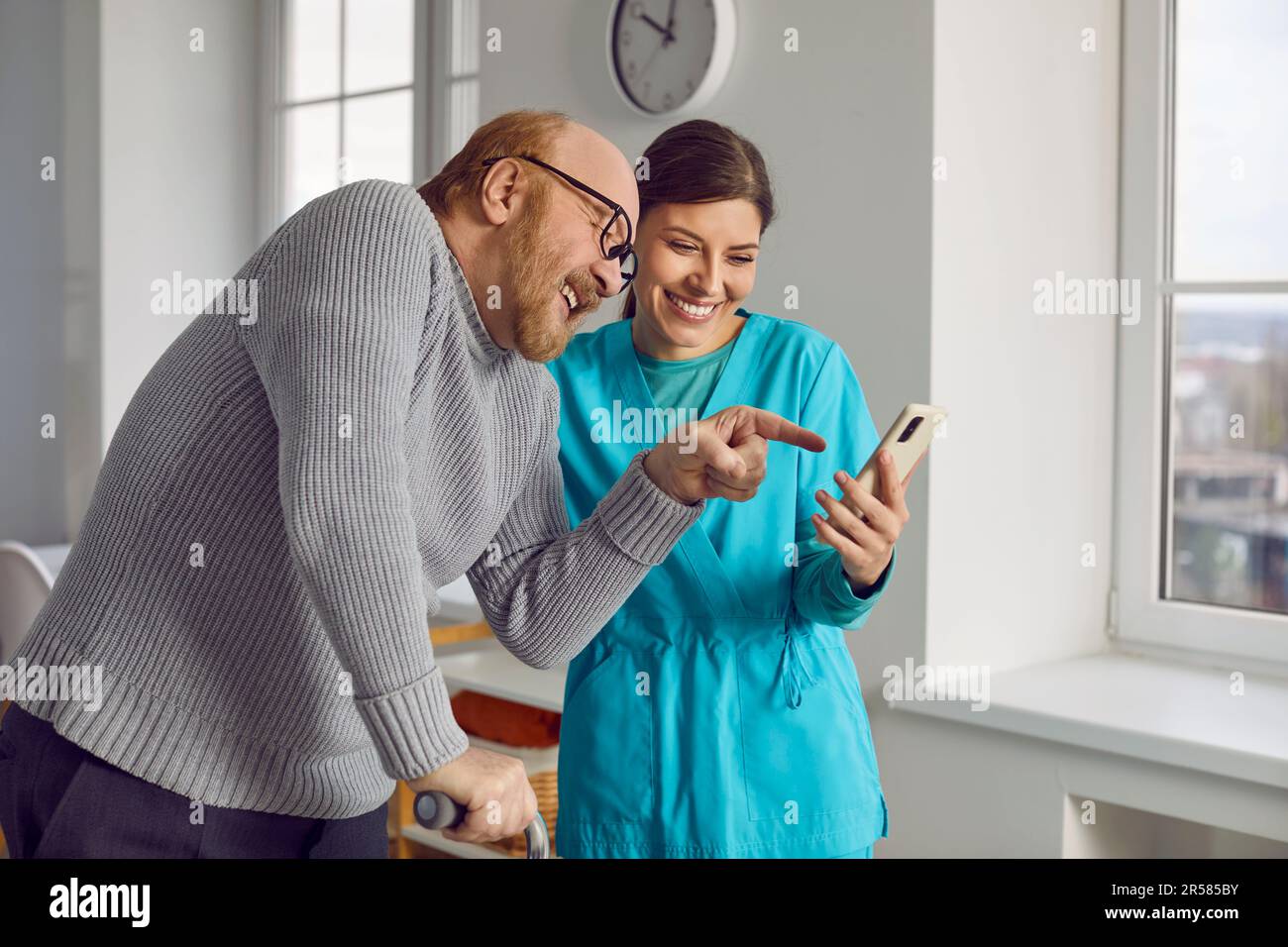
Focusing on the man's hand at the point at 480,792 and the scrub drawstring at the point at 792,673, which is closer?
the man's hand at the point at 480,792


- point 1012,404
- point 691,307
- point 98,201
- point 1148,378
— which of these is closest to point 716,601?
point 691,307

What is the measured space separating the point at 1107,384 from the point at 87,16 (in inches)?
128

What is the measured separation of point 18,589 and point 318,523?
2055 mm

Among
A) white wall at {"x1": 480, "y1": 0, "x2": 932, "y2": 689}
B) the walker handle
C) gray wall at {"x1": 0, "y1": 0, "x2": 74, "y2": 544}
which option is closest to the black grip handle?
the walker handle

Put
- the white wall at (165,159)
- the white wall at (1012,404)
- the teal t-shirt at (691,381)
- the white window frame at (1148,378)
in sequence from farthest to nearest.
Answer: the white wall at (165,159) → the white window frame at (1148,378) → the white wall at (1012,404) → the teal t-shirt at (691,381)

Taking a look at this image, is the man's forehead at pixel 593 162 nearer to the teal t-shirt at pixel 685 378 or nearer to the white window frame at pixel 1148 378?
the teal t-shirt at pixel 685 378

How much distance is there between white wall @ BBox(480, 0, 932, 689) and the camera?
2068mm

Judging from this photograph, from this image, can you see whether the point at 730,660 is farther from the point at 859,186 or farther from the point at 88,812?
the point at 859,186

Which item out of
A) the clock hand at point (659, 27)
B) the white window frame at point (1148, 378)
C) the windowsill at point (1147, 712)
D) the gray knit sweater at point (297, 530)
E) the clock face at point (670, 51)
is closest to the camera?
the gray knit sweater at point (297, 530)

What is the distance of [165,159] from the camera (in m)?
3.92

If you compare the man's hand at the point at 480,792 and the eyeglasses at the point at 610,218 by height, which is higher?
the eyeglasses at the point at 610,218

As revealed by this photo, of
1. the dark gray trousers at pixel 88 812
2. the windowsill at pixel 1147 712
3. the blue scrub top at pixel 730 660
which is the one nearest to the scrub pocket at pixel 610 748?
the blue scrub top at pixel 730 660

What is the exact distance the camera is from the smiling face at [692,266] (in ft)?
4.41
